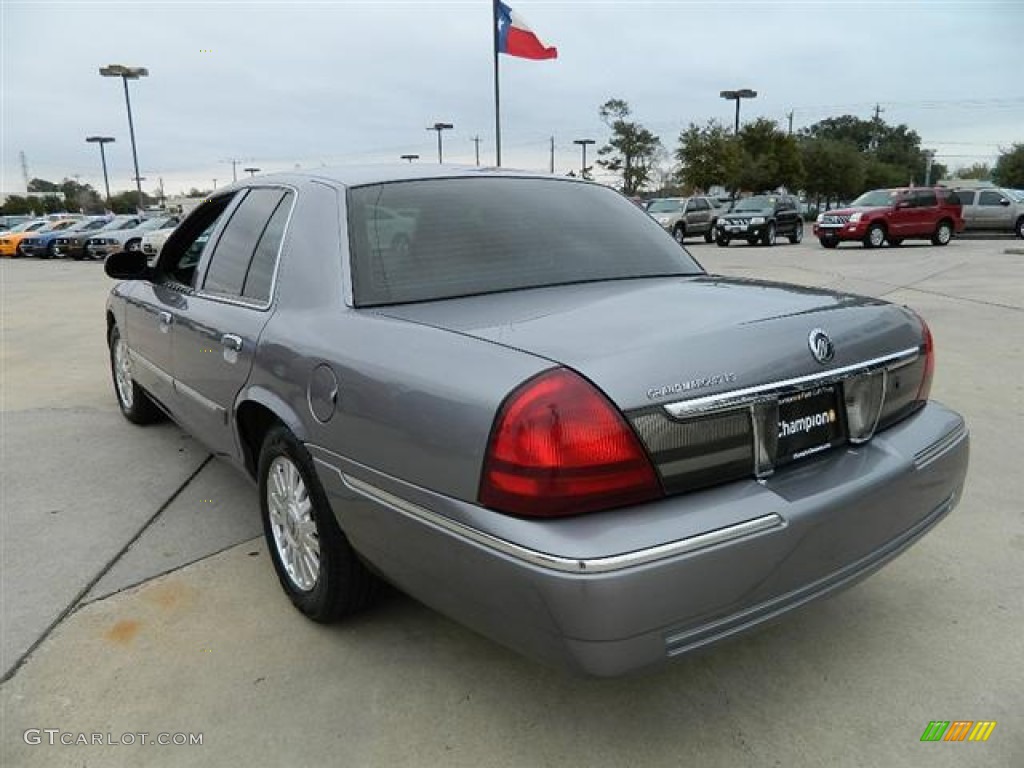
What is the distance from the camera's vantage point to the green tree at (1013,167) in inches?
2896

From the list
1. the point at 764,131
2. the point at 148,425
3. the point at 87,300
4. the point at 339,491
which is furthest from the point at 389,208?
the point at 764,131

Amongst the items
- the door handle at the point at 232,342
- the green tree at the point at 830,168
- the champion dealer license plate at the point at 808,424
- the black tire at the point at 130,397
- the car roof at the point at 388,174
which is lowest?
the black tire at the point at 130,397

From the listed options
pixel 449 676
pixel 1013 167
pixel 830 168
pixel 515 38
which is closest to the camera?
pixel 449 676

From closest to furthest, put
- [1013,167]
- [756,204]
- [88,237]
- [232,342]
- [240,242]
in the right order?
[232,342]
[240,242]
[756,204]
[88,237]
[1013,167]

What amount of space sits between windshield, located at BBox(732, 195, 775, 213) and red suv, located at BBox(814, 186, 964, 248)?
8.36 feet

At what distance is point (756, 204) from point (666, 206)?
12.8 ft

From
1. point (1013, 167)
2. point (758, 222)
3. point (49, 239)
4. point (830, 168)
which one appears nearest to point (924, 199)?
point (758, 222)

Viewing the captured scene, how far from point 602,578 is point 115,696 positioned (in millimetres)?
1640

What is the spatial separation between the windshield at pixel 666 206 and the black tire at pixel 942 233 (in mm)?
8445

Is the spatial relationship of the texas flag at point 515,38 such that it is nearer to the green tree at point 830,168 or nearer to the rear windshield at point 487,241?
the rear windshield at point 487,241

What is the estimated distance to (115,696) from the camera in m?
2.45

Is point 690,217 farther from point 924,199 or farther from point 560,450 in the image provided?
point 560,450

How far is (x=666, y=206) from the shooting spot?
29.5 metres

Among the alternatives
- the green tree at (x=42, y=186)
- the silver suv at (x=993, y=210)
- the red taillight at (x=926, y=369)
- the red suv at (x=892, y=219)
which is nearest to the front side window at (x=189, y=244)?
the red taillight at (x=926, y=369)
